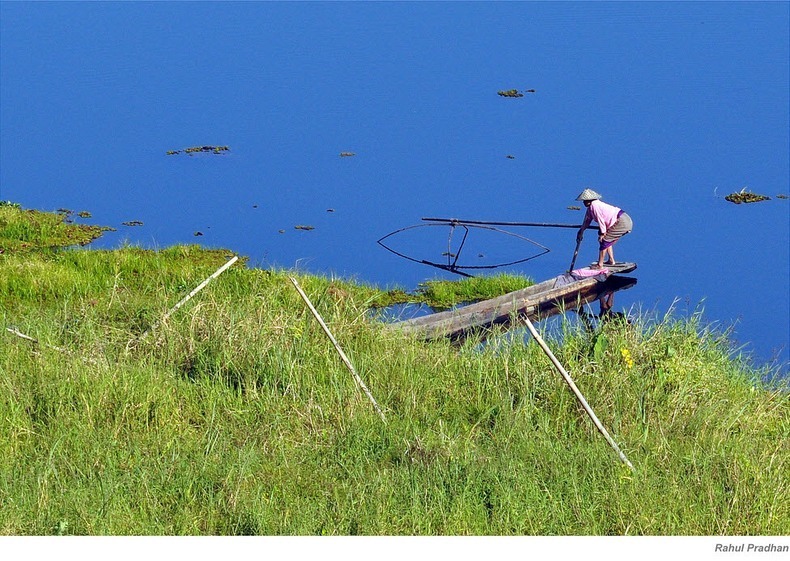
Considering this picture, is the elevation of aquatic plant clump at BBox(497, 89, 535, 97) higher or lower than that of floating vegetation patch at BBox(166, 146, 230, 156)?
higher

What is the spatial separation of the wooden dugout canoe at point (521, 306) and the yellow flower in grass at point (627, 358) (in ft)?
6.64

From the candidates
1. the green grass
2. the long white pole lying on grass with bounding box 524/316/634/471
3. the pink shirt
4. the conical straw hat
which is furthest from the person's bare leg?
the long white pole lying on grass with bounding box 524/316/634/471

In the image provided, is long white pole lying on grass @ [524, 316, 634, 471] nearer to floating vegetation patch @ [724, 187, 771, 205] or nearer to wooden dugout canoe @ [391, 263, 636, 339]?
wooden dugout canoe @ [391, 263, 636, 339]

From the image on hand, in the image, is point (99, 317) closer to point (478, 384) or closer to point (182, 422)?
point (182, 422)

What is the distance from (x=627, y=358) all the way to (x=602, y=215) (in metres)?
5.09

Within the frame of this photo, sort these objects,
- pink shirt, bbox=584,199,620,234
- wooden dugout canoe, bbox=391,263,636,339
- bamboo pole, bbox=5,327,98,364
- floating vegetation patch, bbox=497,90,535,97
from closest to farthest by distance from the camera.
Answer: bamboo pole, bbox=5,327,98,364, wooden dugout canoe, bbox=391,263,636,339, pink shirt, bbox=584,199,620,234, floating vegetation patch, bbox=497,90,535,97

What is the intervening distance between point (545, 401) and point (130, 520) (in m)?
2.58

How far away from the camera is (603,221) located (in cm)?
1165

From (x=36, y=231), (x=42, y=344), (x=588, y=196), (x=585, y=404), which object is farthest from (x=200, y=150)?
(x=585, y=404)

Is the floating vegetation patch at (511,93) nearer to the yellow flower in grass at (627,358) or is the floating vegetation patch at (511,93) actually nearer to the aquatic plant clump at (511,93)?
the aquatic plant clump at (511,93)

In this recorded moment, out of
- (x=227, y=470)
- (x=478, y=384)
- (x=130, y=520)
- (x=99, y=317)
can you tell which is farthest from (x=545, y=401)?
(x=99, y=317)

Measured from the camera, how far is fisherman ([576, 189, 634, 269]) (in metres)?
11.6

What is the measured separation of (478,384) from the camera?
6695 millimetres

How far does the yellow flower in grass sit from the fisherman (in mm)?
4804
